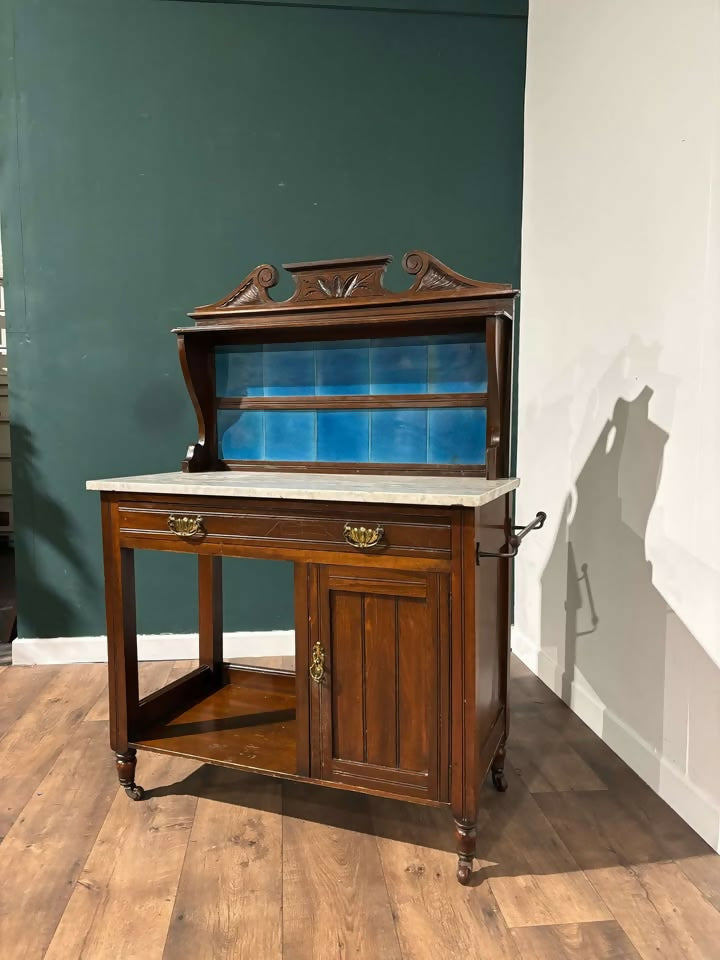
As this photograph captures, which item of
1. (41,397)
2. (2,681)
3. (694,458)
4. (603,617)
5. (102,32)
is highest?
(102,32)

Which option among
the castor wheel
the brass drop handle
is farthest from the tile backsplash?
the castor wheel

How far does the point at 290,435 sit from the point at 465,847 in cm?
127

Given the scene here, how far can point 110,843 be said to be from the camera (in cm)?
166

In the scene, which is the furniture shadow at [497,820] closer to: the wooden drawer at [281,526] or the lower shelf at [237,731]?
the lower shelf at [237,731]

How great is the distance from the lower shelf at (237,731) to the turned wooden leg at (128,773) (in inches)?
1.7

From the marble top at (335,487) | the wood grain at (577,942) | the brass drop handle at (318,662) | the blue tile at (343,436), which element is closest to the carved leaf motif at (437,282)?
the blue tile at (343,436)

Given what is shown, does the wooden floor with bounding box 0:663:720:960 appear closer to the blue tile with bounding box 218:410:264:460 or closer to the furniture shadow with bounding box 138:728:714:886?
the furniture shadow with bounding box 138:728:714:886

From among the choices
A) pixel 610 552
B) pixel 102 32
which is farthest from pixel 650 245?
pixel 102 32

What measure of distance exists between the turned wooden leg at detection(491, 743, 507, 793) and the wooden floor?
32 millimetres

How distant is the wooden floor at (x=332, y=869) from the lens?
1334mm

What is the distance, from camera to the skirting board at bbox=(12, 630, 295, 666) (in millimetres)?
2859

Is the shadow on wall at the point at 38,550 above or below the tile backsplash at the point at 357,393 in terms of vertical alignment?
below

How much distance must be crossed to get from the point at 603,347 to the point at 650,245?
1.19 ft

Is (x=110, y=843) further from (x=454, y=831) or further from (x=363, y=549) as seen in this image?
(x=363, y=549)
